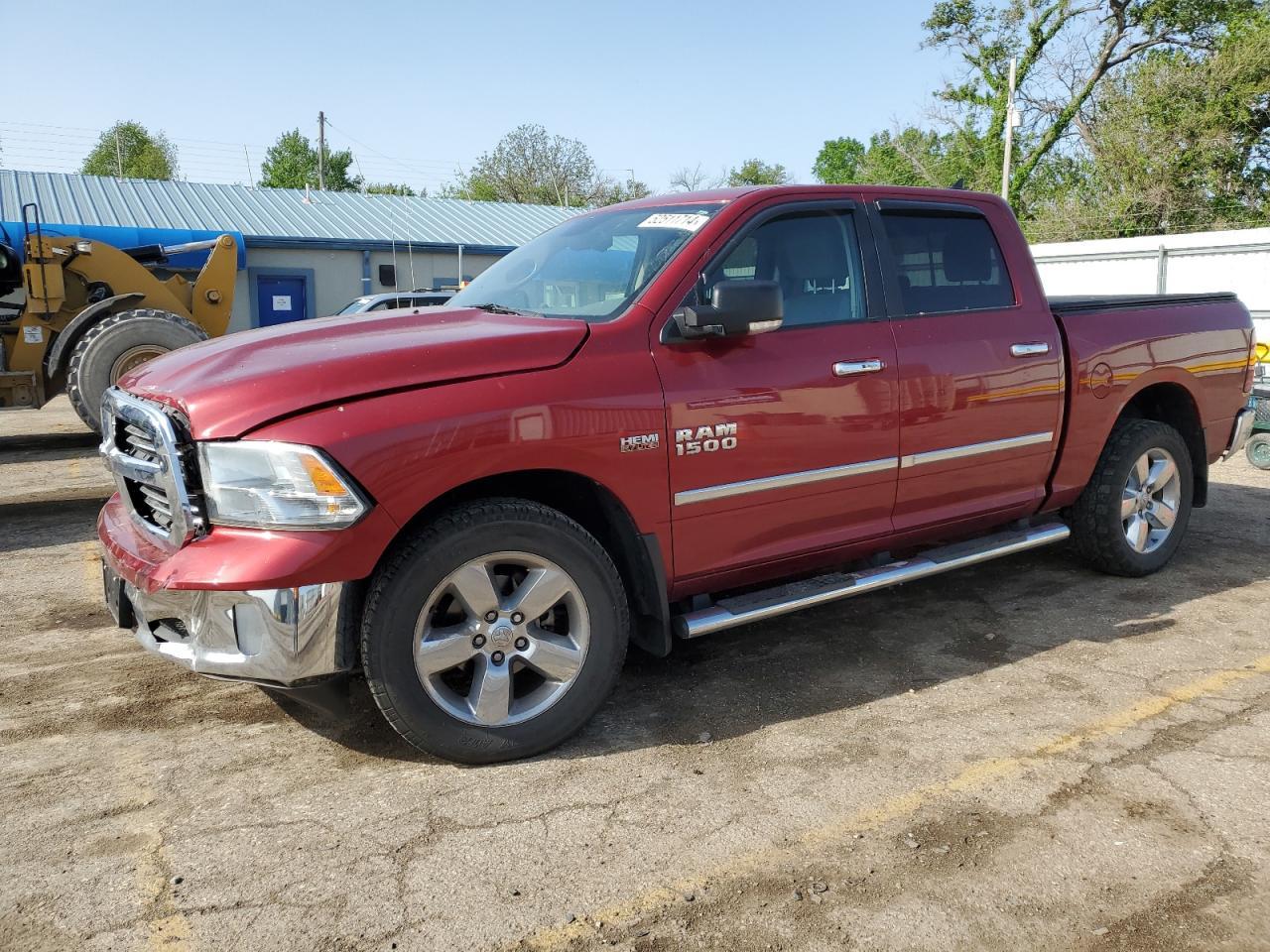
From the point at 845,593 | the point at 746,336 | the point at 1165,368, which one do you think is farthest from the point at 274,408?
the point at 1165,368

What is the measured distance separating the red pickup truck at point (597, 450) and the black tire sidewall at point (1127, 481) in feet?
0.93

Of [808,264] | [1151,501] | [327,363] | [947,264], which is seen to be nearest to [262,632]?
[327,363]

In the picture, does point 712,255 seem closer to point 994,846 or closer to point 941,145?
point 994,846

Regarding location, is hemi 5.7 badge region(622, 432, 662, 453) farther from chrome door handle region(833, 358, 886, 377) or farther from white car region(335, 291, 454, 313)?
white car region(335, 291, 454, 313)

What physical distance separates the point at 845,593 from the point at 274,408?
90.0 inches

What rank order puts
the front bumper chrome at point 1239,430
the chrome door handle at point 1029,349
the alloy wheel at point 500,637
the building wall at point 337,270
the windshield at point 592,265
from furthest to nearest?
1. the building wall at point 337,270
2. the front bumper chrome at point 1239,430
3. the chrome door handle at point 1029,349
4. the windshield at point 592,265
5. the alloy wheel at point 500,637

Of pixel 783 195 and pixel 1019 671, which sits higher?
pixel 783 195

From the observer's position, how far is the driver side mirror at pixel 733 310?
349 cm

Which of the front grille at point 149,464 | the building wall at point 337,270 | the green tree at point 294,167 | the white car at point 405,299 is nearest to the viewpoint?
the front grille at point 149,464

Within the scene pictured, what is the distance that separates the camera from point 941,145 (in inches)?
1558

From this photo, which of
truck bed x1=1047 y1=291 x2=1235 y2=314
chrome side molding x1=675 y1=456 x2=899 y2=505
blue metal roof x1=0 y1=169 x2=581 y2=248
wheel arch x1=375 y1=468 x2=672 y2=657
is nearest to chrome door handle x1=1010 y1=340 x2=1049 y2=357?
truck bed x1=1047 y1=291 x2=1235 y2=314

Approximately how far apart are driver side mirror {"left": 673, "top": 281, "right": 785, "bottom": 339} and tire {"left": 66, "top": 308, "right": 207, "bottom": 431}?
27.1 feet

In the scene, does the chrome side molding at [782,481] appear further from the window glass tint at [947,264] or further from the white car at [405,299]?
the white car at [405,299]

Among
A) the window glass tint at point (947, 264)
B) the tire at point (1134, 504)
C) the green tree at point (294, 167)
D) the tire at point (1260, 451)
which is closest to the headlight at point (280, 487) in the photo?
the window glass tint at point (947, 264)
